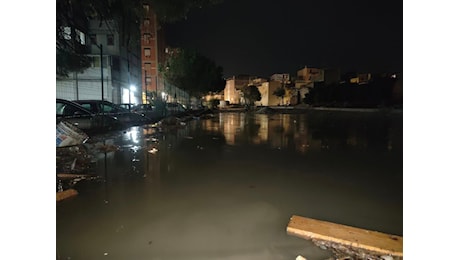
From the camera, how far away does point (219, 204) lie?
366 centimetres

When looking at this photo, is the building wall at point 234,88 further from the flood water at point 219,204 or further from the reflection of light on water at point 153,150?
the flood water at point 219,204

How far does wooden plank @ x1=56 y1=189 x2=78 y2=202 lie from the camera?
12.5 ft

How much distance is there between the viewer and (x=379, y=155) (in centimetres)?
714

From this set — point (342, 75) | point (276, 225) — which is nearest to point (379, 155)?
point (276, 225)

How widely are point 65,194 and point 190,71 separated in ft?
104

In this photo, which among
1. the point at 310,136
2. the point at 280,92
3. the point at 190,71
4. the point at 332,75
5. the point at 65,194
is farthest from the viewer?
the point at 332,75

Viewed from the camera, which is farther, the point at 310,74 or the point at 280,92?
the point at 310,74

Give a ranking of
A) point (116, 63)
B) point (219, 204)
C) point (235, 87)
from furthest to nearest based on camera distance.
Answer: point (235, 87) < point (116, 63) < point (219, 204)

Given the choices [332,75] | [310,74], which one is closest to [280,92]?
[332,75]

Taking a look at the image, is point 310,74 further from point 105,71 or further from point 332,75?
point 105,71

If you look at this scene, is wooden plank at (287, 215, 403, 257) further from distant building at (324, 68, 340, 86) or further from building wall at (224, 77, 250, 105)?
building wall at (224, 77, 250, 105)

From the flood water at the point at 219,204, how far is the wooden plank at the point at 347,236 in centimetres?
12
